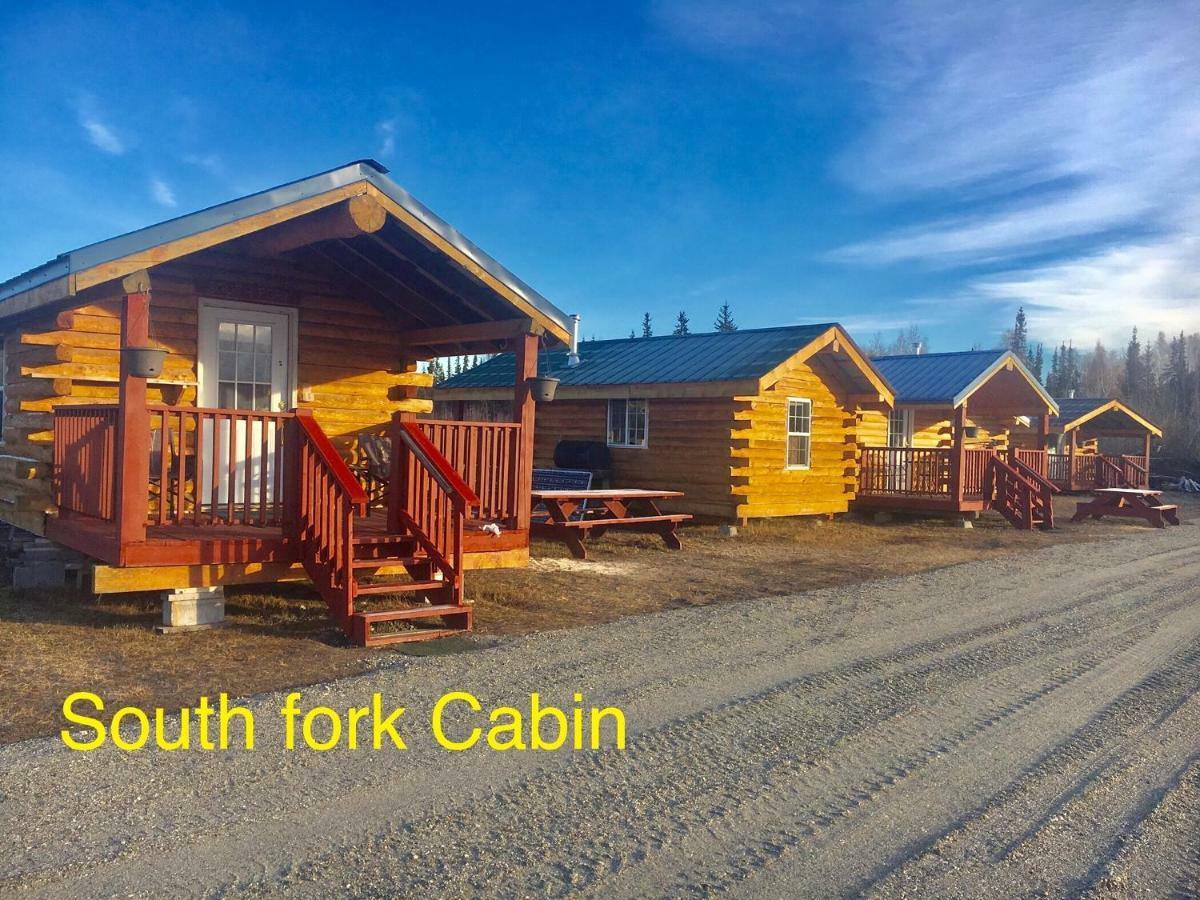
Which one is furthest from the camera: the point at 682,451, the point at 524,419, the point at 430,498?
the point at 682,451

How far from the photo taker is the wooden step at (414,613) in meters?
7.25

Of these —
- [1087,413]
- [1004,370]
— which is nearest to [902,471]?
[1004,370]

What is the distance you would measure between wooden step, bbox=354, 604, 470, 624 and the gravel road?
0.54 meters

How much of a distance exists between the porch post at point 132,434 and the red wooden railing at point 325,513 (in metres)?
1.09

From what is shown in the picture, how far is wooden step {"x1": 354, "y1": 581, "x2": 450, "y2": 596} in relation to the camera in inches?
291

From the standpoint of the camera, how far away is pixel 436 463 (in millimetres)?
8227

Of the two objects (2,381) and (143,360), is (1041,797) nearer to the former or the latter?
(143,360)

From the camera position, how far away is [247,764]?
15.6 ft

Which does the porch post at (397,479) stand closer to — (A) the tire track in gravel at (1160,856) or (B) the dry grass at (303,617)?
(B) the dry grass at (303,617)

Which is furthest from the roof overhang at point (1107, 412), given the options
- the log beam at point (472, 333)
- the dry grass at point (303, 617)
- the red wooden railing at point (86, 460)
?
the red wooden railing at point (86, 460)

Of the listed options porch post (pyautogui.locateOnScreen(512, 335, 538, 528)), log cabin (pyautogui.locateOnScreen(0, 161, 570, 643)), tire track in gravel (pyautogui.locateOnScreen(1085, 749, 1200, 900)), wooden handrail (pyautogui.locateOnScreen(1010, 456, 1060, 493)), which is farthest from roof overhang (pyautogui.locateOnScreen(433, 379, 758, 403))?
tire track in gravel (pyautogui.locateOnScreen(1085, 749, 1200, 900))

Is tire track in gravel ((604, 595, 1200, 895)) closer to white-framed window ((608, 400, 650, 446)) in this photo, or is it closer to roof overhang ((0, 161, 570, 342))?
roof overhang ((0, 161, 570, 342))

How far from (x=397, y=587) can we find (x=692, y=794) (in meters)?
3.63

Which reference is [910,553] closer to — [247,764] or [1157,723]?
[1157,723]
